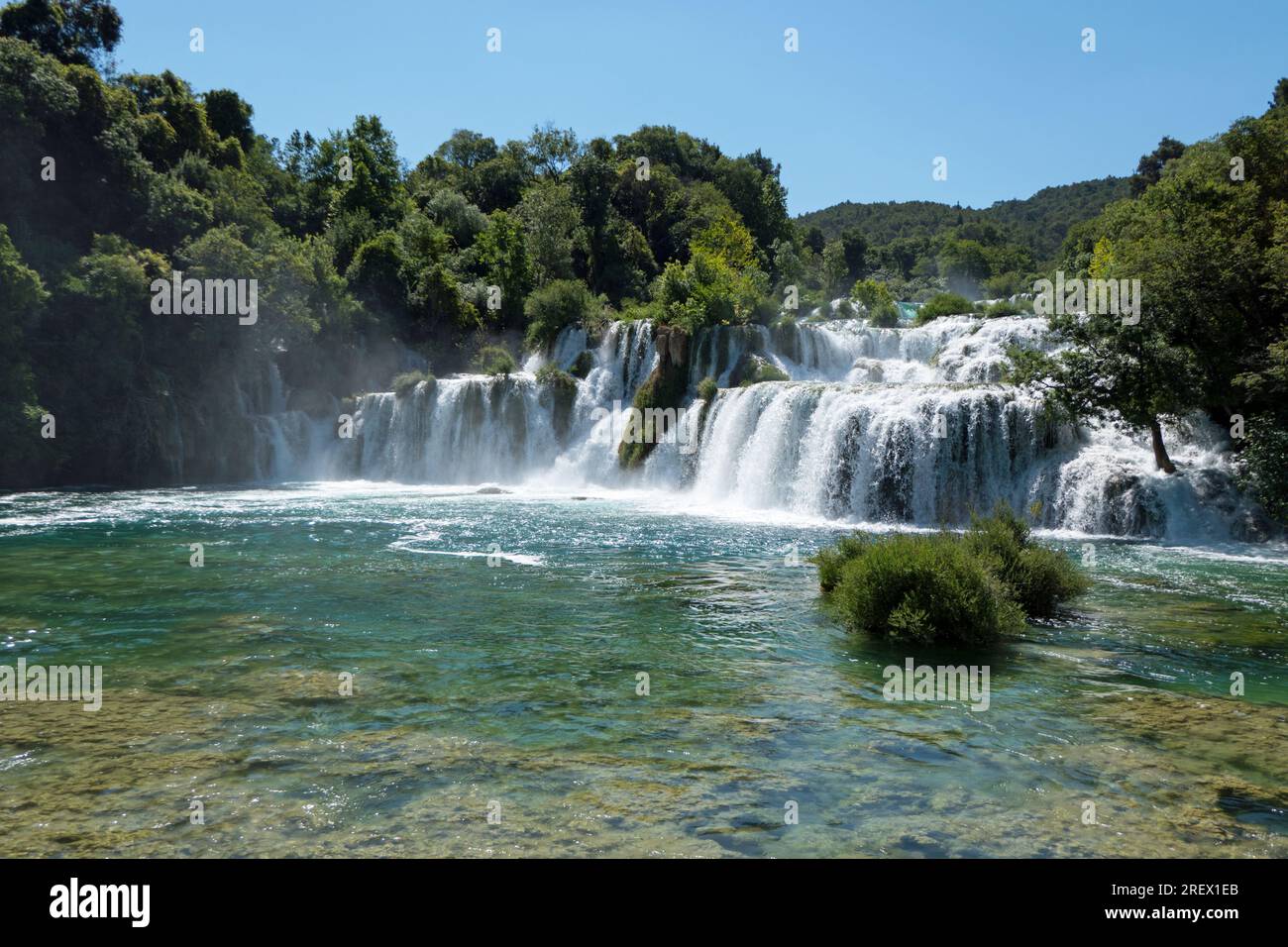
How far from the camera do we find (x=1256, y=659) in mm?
9812

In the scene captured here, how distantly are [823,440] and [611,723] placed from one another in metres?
18.5

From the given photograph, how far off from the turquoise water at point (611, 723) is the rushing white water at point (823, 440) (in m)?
5.42

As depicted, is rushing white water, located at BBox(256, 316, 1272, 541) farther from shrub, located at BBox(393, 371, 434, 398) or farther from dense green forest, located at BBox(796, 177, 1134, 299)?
dense green forest, located at BBox(796, 177, 1134, 299)

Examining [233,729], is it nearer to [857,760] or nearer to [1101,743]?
[857,760]

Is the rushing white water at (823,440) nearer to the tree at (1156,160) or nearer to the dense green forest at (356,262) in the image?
the dense green forest at (356,262)

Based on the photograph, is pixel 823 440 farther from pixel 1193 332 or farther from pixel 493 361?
pixel 493 361

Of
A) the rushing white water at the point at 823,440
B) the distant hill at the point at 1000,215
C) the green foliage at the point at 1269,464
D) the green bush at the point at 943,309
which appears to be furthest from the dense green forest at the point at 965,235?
the green foliage at the point at 1269,464

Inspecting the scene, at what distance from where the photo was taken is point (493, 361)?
4325 cm

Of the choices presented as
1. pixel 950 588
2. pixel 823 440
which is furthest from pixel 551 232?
pixel 950 588

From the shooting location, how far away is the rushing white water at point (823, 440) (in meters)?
20.9

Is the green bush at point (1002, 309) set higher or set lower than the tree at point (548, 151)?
lower
